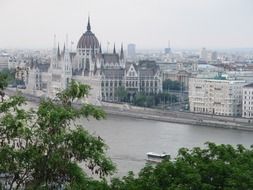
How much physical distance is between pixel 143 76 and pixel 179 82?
108 inches

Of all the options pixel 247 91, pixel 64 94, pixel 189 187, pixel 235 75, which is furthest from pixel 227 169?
pixel 235 75

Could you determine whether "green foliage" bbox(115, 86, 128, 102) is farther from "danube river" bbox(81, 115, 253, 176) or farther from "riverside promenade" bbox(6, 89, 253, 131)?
"danube river" bbox(81, 115, 253, 176)

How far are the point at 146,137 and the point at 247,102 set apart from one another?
17.0 ft

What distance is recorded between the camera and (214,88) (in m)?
17.5

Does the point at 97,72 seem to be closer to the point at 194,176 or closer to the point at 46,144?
the point at 194,176

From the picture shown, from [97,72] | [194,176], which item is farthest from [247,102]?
[194,176]

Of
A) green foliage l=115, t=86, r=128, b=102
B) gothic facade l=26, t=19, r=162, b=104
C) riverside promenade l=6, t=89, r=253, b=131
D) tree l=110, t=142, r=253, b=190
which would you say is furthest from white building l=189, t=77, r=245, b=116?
tree l=110, t=142, r=253, b=190

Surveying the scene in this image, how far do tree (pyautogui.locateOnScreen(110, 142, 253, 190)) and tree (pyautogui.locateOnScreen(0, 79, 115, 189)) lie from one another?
0.61 metres

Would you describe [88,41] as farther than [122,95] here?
Yes

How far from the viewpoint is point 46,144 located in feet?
8.31

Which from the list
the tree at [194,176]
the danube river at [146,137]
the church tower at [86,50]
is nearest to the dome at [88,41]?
the church tower at [86,50]

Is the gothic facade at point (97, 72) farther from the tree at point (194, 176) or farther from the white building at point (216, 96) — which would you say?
the tree at point (194, 176)

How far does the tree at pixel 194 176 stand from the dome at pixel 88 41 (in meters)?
19.7

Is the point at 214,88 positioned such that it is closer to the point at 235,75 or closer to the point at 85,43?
the point at 235,75
